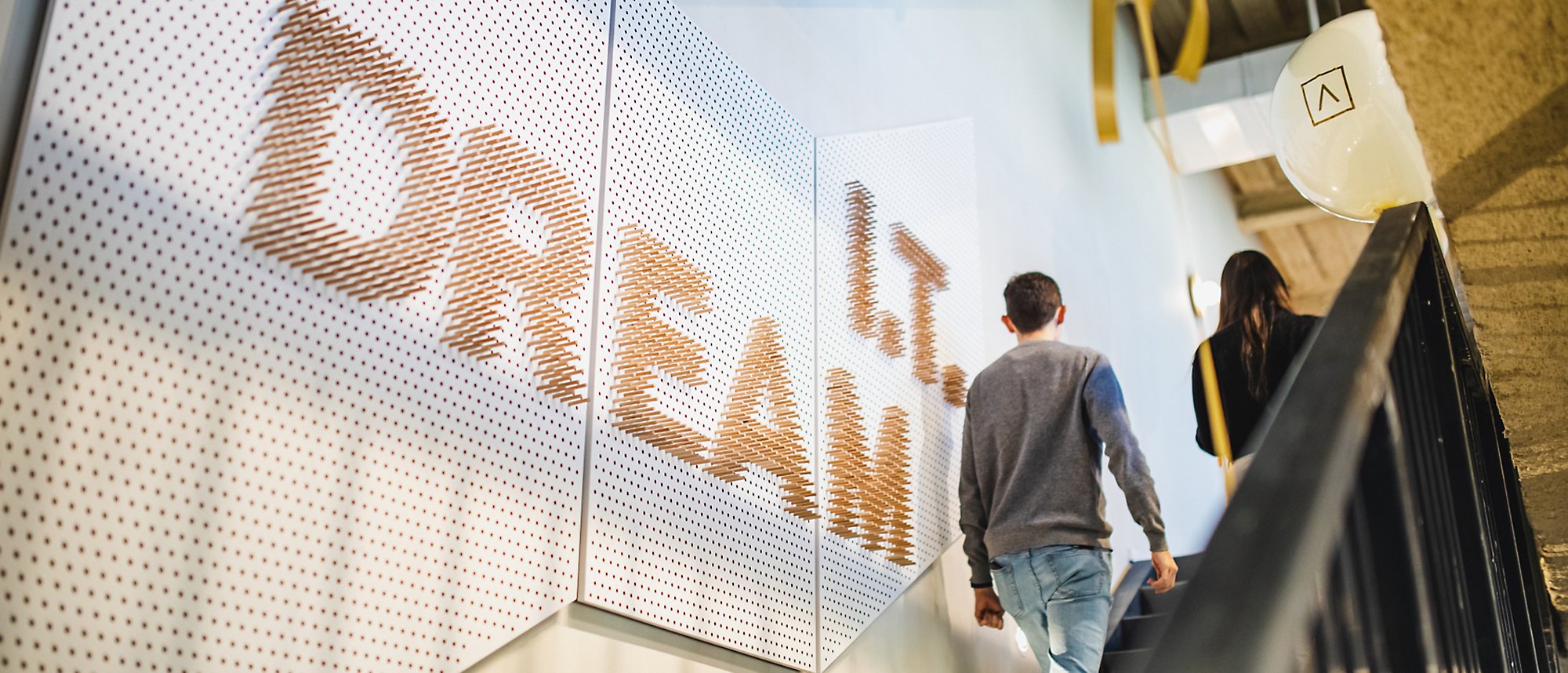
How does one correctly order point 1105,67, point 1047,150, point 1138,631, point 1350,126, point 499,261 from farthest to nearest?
point 1047,150 → point 1138,631 → point 1350,126 → point 499,261 → point 1105,67

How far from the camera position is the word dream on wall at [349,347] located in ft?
5.38

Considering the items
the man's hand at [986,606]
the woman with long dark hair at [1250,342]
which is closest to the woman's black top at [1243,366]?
the woman with long dark hair at [1250,342]

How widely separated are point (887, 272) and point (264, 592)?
2.55 meters

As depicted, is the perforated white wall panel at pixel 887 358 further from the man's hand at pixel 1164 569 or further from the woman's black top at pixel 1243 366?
the woman's black top at pixel 1243 366

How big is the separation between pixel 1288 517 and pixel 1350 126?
7.32 ft

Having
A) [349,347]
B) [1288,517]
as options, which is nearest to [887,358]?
[349,347]

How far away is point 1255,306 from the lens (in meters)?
3.19

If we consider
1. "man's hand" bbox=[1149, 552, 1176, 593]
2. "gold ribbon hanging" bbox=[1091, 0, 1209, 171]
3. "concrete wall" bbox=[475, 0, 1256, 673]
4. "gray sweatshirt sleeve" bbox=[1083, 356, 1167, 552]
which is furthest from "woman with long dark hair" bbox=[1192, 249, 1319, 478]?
"gold ribbon hanging" bbox=[1091, 0, 1209, 171]

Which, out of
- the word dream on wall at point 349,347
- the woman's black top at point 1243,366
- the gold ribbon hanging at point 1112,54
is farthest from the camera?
the woman's black top at point 1243,366

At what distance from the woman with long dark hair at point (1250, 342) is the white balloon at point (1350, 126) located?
0.97 ft

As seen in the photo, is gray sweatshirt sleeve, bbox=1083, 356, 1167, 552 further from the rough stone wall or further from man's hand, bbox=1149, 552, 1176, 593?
the rough stone wall

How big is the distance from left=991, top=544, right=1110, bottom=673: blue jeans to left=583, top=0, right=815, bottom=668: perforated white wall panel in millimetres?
639

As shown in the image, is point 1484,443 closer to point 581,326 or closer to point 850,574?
point 850,574

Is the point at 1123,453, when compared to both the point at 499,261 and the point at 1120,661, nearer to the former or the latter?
the point at 1120,661
